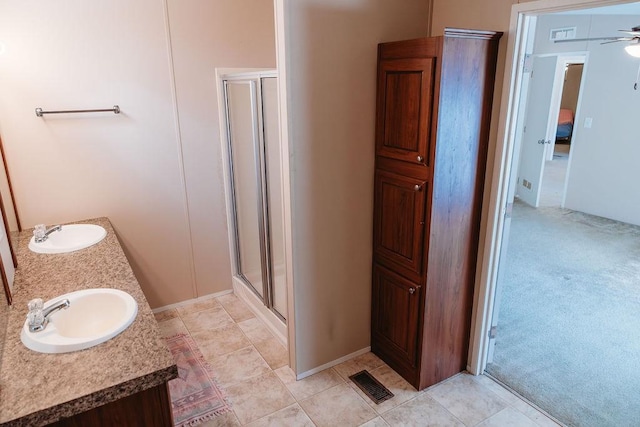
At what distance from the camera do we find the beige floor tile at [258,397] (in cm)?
230

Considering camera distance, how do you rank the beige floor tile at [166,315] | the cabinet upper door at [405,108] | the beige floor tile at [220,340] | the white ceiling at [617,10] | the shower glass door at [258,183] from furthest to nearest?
the white ceiling at [617,10]
the beige floor tile at [166,315]
the beige floor tile at [220,340]
the shower glass door at [258,183]
the cabinet upper door at [405,108]

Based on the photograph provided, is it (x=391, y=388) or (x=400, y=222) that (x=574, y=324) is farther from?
(x=400, y=222)

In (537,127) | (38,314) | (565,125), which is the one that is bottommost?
(38,314)

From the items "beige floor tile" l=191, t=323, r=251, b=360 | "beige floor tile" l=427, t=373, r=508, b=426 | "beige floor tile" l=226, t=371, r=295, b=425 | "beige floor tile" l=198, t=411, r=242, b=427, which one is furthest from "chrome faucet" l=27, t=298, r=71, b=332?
"beige floor tile" l=427, t=373, r=508, b=426

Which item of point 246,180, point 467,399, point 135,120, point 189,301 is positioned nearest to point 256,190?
point 246,180

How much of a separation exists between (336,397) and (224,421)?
25.2 inches

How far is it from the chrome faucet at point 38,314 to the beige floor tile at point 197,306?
1.80 meters

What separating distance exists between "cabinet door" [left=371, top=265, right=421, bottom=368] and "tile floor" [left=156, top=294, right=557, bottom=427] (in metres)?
0.16

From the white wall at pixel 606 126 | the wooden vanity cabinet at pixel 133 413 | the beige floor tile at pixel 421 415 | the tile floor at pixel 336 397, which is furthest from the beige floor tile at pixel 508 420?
the white wall at pixel 606 126

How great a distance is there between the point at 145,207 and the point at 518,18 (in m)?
2.69

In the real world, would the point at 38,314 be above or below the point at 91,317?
above

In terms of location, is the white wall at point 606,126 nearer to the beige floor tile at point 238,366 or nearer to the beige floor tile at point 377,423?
the beige floor tile at point 377,423

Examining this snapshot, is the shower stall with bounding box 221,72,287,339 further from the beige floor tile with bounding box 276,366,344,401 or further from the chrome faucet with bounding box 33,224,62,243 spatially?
the chrome faucet with bounding box 33,224,62,243

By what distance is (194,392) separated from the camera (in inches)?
96.8
